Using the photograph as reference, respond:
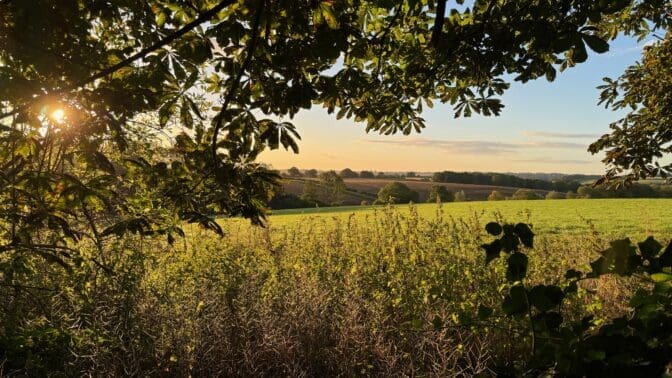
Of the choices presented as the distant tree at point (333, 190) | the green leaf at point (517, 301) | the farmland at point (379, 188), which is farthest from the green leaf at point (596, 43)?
the farmland at point (379, 188)

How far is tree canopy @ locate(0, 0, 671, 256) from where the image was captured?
2.17 m

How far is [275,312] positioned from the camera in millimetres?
4301

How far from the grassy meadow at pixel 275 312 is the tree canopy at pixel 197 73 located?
1105mm

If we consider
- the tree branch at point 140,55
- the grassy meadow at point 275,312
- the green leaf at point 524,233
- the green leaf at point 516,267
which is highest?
the tree branch at point 140,55

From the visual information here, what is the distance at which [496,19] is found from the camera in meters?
2.97

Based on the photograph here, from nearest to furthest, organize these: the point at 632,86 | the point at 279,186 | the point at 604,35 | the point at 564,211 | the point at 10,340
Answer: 1. the point at 279,186
2. the point at 10,340
3. the point at 604,35
4. the point at 632,86
5. the point at 564,211

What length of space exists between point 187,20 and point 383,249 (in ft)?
15.4

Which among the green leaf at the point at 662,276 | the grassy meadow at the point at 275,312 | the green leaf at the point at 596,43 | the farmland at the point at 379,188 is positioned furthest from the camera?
the farmland at the point at 379,188

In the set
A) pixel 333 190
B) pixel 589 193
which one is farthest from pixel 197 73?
pixel 589 193

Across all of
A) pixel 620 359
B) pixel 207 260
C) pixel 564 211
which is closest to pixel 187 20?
pixel 620 359

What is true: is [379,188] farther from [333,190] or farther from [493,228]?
[493,228]

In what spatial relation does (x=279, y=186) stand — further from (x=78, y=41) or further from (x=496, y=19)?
(x=496, y=19)

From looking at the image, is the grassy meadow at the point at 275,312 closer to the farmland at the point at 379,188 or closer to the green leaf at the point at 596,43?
the green leaf at the point at 596,43

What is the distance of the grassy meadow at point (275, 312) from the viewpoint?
3.58 m
